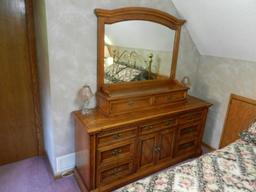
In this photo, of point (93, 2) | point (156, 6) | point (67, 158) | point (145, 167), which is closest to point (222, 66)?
point (156, 6)

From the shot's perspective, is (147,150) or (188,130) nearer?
(147,150)

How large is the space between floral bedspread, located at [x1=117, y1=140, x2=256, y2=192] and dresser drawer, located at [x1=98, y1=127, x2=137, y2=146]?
465mm

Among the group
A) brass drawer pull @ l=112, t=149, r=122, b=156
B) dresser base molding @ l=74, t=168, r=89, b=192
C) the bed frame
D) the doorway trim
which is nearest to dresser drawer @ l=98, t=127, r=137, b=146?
brass drawer pull @ l=112, t=149, r=122, b=156

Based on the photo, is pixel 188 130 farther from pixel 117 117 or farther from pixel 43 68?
pixel 43 68

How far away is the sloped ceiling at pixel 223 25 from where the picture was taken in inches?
73.5

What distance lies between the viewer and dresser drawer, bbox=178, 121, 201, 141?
2.37m

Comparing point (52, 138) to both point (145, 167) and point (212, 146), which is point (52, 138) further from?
point (212, 146)

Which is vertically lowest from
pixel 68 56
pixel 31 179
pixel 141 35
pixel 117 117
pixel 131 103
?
pixel 31 179

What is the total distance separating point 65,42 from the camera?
1.87 metres

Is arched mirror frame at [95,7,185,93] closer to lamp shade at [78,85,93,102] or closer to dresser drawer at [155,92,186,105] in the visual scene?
lamp shade at [78,85,93,102]

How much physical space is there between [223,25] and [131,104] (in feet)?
4.31

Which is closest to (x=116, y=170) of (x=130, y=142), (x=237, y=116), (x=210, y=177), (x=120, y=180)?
(x=120, y=180)

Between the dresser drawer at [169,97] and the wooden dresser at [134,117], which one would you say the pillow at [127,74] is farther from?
the dresser drawer at [169,97]

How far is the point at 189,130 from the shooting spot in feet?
8.09
